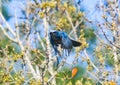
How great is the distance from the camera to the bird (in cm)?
299

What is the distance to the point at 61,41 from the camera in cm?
302

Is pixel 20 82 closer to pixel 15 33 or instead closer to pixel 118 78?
pixel 15 33

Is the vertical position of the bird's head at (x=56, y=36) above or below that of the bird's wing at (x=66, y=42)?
above

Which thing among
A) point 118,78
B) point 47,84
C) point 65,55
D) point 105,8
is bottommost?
point 118,78

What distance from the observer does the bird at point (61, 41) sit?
2.99m

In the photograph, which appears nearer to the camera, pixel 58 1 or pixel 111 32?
pixel 58 1

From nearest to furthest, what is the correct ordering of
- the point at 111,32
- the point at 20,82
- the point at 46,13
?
the point at 46,13 → the point at 20,82 → the point at 111,32

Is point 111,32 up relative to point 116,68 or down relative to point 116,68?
up

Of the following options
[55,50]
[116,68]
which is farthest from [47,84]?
[116,68]

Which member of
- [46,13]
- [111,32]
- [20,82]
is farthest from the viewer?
[111,32]

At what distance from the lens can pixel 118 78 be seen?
13.8 feet

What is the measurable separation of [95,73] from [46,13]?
1.62 m

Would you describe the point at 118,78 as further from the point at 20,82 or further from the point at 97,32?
the point at 20,82

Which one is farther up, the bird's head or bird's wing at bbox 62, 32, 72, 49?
the bird's head
